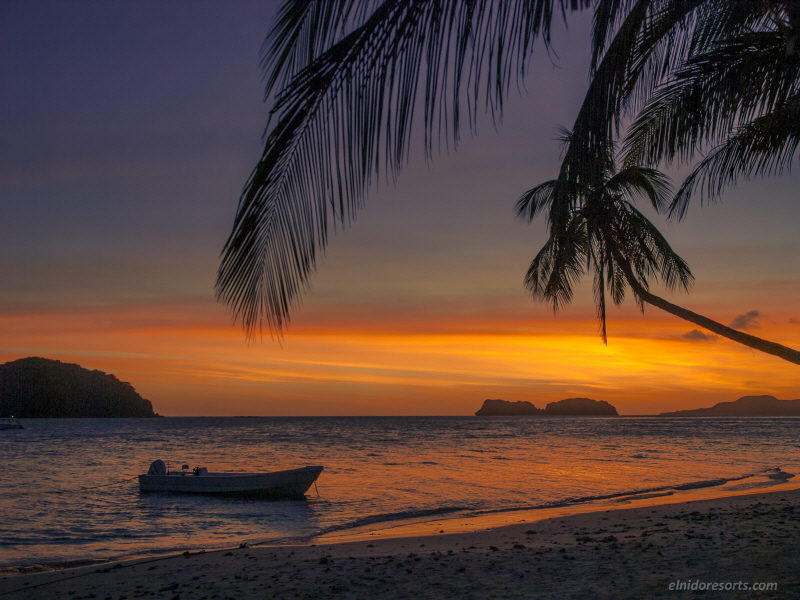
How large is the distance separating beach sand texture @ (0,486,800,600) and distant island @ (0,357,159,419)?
569 ft

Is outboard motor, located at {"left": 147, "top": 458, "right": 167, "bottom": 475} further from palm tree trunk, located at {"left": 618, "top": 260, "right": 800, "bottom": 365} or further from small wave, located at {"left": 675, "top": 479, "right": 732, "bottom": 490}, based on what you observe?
palm tree trunk, located at {"left": 618, "top": 260, "right": 800, "bottom": 365}

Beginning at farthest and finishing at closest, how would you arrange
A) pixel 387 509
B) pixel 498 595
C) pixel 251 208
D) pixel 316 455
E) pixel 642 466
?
pixel 316 455 < pixel 642 466 < pixel 387 509 < pixel 498 595 < pixel 251 208

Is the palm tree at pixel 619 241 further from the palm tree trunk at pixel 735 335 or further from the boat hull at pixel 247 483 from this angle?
the boat hull at pixel 247 483

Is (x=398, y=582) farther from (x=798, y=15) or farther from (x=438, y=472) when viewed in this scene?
(x=438, y=472)

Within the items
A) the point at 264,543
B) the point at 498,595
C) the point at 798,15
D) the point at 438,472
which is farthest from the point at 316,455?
the point at 798,15

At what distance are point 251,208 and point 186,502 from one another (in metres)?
20.1

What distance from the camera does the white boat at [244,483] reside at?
1941cm

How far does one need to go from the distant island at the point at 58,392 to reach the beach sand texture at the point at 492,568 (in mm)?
173426

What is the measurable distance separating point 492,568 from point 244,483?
13213 millimetres

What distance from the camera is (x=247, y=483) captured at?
63.2 feet

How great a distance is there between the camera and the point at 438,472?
29391 millimetres

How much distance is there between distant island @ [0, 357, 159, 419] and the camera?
156 metres

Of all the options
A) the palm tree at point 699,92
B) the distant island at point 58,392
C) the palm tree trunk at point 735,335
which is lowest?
the distant island at point 58,392

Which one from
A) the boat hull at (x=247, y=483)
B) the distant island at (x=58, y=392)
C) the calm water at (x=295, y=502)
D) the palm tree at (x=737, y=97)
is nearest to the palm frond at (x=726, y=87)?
the palm tree at (x=737, y=97)
